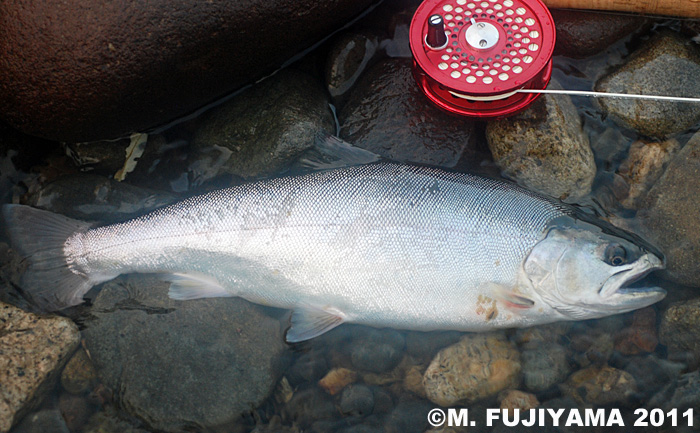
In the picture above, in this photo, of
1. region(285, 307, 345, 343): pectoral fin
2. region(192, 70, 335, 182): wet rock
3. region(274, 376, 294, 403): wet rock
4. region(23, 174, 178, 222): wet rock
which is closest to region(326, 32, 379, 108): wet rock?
region(192, 70, 335, 182): wet rock

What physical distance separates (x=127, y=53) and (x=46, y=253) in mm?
1117

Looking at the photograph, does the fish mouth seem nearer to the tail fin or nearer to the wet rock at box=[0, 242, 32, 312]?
the tail fin

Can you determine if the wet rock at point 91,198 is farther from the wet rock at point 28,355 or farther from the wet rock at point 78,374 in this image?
the wet rock at point 78,374

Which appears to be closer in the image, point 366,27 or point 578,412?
point 578,412

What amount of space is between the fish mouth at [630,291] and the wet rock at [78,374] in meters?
2.54

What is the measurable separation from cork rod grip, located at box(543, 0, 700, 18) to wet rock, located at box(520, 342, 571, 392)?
1803 millimetres

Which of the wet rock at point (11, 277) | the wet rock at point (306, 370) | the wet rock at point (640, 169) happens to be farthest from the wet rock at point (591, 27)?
the wet rock at point (11, 277)

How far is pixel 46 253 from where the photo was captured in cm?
258

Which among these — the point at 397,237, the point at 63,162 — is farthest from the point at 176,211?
the point at 397,237

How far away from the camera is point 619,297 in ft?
7.43

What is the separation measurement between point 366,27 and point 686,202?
1993mm

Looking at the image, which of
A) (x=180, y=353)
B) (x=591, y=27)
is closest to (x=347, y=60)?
(x=591, y=27)

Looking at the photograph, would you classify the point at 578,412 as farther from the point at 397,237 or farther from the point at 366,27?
the point at 366,27

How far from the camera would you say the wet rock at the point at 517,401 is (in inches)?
94.3
